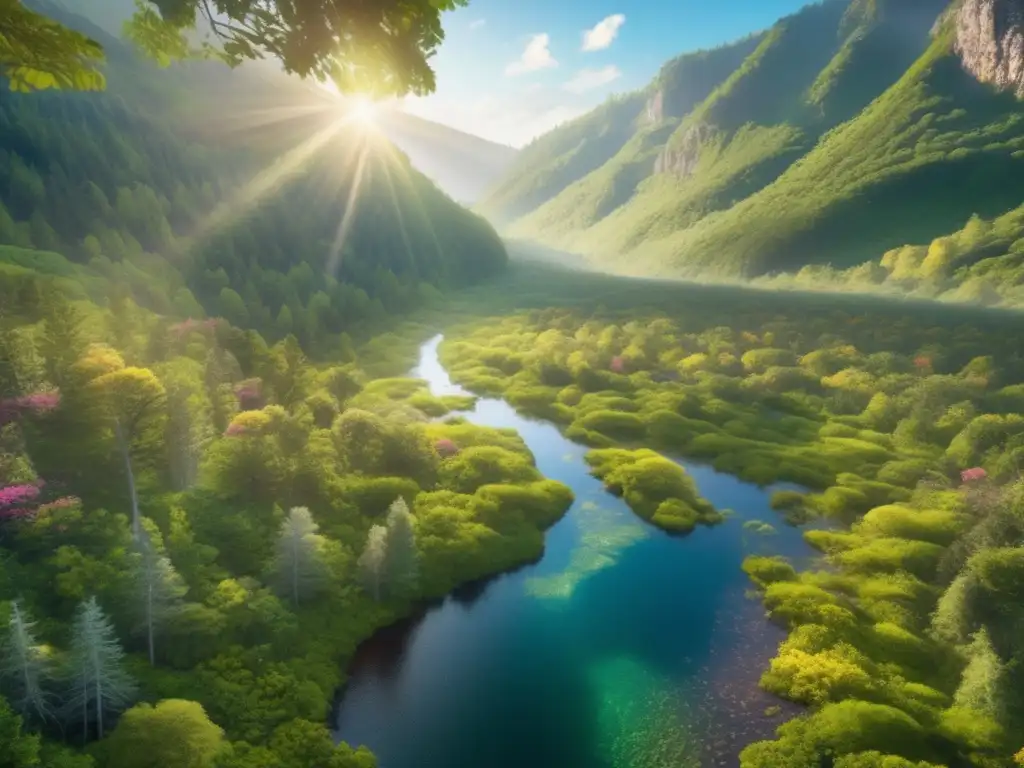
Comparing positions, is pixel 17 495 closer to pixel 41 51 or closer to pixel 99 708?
pixel 99 708

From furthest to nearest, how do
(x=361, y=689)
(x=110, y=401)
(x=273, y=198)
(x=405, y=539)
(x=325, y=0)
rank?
(x=273, y=198) < (x=110, y=401) < (x=405, y=539) < (x=361, y=689) < (x=325, y=0)

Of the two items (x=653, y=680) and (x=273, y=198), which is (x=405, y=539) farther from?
(x=273, y=198)

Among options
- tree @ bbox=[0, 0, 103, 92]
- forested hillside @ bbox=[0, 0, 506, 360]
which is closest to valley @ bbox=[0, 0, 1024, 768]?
tree @ bbox=[0, 0, 103, 92]

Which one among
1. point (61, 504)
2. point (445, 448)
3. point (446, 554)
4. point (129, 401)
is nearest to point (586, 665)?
point (446, 554)

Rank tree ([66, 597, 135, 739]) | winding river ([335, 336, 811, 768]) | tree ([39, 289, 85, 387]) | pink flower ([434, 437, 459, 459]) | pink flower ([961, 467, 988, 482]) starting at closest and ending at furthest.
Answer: tree ([66, 597, 135, 739]), winding river ([335, 336, 811, 768]), tree ([39, 289, 85, 387]), pink flower ([961, 467, 988, 482]), pink flower ([434, 437, 459, 459])

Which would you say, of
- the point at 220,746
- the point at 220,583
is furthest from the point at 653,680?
the point at 220,583

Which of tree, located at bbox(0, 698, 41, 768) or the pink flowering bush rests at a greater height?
the pink flowering bush

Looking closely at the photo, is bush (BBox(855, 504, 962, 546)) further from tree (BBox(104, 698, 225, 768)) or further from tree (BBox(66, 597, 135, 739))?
tree (BBox(66, 597, 135, 739))
